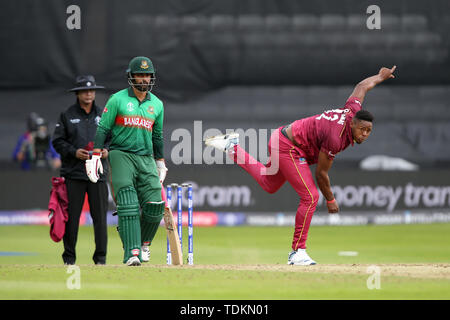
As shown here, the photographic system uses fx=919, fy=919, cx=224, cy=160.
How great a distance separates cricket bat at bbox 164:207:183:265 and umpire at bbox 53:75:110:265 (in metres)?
1.04

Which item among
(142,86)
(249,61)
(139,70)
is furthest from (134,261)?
(249,61)

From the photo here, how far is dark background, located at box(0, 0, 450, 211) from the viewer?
1661 centimetres

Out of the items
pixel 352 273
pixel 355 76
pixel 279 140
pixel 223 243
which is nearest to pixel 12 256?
pixel 223 243

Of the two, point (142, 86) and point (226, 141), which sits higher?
point (142, 86)

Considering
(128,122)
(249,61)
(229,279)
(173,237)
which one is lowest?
(229,279)

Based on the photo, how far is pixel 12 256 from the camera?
11625 mm

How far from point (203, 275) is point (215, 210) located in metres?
8.46

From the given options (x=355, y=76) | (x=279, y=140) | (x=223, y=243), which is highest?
(x=355, y=76)

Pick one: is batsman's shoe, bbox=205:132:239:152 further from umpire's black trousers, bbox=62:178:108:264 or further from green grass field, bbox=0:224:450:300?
green grass field, bbox=0:224:450:300

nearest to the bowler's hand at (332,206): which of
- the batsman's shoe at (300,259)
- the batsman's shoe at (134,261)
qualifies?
the batsman's shoe at (300,259)

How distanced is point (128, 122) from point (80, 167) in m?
1.64

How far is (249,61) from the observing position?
16.9 m

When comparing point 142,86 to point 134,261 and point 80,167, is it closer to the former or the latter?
point 134,261
